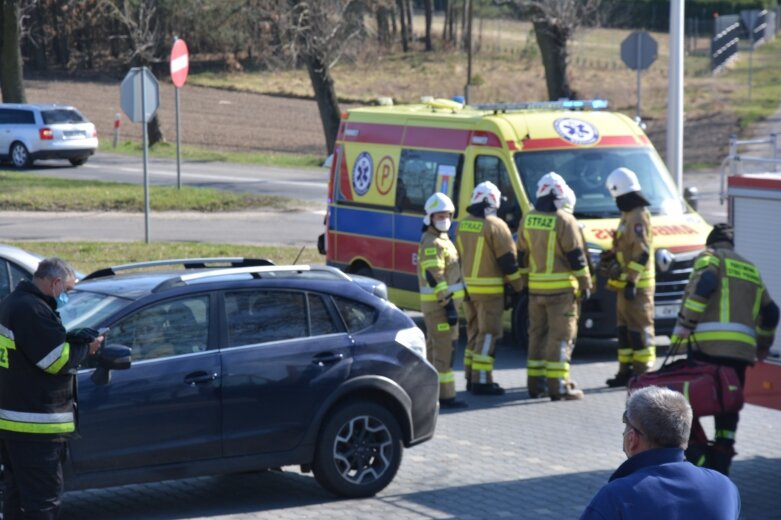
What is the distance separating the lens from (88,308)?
8250mm

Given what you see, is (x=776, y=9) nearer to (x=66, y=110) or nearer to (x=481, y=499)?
(x=66, y=110)

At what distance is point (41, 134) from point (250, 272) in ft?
86.9

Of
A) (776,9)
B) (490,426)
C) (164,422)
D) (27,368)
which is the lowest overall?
(490,426)

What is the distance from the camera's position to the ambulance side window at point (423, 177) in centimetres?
1398

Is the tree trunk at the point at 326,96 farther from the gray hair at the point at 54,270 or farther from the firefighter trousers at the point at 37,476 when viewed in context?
the firefighter trousers at the point at 37,476

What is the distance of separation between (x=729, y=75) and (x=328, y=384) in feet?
182

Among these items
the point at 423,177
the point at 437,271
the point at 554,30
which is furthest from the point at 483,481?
the point at 554,30

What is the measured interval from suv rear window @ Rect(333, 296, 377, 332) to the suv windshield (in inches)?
Result: 55.4

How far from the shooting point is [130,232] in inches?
909

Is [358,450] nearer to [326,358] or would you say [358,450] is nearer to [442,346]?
[326,358]

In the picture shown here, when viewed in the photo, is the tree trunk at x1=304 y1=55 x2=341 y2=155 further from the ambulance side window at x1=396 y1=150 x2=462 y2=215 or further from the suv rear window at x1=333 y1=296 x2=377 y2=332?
the suv rear window at x1=333 y1=296 x2=377 y2=332

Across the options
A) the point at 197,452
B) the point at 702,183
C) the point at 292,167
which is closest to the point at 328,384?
the point at 197,452

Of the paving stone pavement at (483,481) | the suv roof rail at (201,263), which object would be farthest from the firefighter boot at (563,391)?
the suv roof rail at (201,263)

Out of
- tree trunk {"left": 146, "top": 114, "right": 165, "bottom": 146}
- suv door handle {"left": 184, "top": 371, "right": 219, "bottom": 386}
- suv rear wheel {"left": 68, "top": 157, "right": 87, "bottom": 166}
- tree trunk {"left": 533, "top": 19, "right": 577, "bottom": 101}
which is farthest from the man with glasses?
tree trunk {"left": 146, "top": 114, "right": 165, "bottom": 146}
